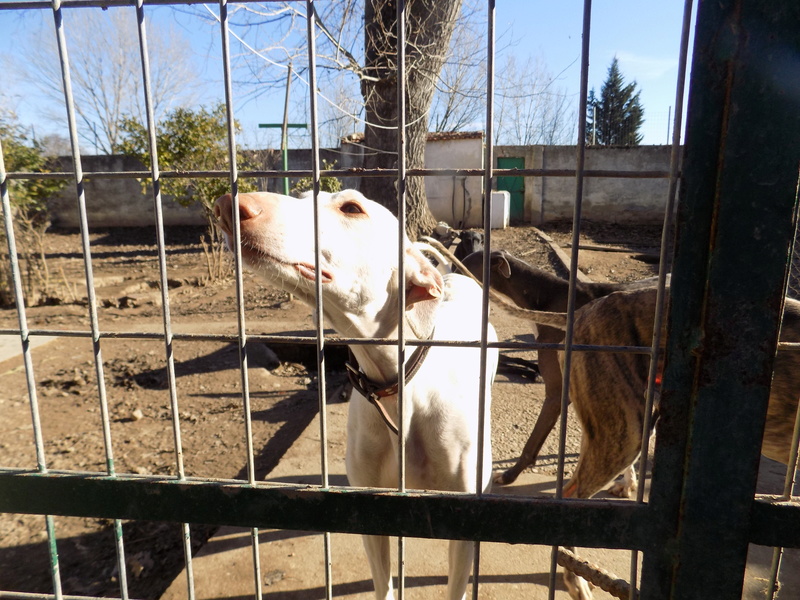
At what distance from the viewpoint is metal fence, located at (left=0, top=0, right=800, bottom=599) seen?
3.25 ft

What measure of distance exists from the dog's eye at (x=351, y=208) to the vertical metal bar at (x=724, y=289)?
98cm

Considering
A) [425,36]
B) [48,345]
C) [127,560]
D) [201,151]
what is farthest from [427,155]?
[127,560]

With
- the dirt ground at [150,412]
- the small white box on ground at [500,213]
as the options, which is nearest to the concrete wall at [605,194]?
the small white box on ground at [500,213]

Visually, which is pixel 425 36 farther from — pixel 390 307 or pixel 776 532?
pixel 776 532

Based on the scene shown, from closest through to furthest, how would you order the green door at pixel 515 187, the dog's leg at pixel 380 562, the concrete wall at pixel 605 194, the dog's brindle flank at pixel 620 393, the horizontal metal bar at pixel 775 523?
the horizontal metal bar at pixel 775 523 → the dog's leg at pixel 380 562 → the dog's brindle flank at pixel 620 393 → the concrete wall at pixel 605 194 → the green door at pixel 515 187

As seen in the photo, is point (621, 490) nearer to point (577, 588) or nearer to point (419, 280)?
point (577, 588)

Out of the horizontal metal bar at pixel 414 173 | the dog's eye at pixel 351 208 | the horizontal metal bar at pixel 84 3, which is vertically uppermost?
the horizontal metal bar at pixel 84 3

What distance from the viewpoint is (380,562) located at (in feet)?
6.47

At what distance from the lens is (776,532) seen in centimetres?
110

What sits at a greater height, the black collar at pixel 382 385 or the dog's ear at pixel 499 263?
the dog's ear at pixel 499 263

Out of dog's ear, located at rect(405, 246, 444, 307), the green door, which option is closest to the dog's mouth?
dog's ear, located at rect(405, 246, 444, 307)

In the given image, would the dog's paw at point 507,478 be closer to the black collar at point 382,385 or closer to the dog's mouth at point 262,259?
the black collar at point 382,385

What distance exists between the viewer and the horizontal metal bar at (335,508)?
118cm

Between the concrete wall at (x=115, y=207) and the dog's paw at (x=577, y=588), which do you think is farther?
the concrete wall at (x=115, y=207)
